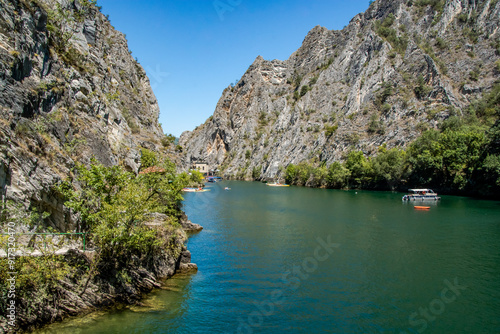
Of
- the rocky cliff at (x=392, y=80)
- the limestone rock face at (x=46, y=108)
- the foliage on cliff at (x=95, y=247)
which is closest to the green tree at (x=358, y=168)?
the rocky cliff at (x=392, y=80)

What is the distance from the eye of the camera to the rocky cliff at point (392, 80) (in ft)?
388

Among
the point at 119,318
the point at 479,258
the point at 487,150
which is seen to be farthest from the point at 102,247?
the point at 487,150

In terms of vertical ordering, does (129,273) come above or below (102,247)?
→ below

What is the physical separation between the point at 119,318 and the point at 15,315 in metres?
5.15

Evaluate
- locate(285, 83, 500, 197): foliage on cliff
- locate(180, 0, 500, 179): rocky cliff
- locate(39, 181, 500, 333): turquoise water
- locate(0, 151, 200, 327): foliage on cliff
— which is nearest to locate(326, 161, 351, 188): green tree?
locate(285, 83, 500, 197): foliage on cliff

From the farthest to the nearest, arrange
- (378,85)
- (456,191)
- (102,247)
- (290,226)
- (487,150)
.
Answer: (378,85) < (456,191) < (487,150) < (290,226) < (102,247)

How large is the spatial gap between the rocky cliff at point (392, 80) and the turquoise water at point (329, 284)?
85100mm

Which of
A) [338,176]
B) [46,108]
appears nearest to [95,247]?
[46,108]

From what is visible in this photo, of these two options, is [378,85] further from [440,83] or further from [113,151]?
[113,151]

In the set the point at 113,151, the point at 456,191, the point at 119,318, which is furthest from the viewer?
the point at 456,191

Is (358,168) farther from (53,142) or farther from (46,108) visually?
(53,142)

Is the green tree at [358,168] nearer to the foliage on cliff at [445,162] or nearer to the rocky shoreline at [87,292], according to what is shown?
the foliage on cliff at [445,162]

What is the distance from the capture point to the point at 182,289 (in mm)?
22969

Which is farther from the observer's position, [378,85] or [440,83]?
[378,85]
